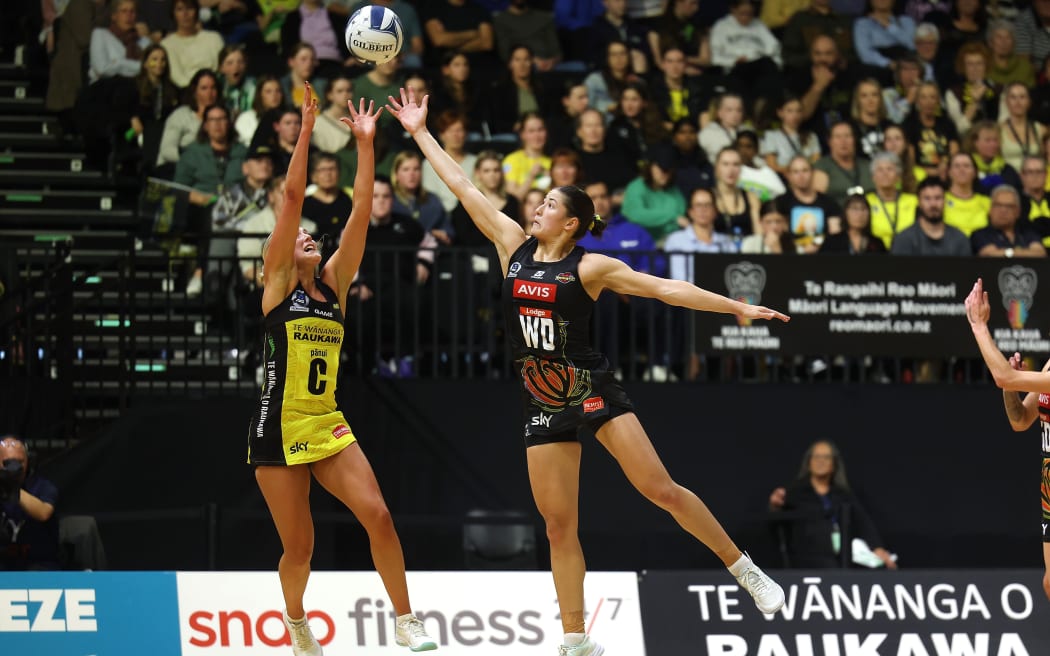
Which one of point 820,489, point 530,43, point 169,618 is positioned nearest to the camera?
point 169,618

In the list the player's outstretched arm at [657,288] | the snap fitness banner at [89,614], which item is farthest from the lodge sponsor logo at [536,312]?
the snap fitness banner at [89,614]

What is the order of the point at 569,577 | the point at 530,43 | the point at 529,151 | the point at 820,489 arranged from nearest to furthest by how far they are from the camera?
the point at 569,577
the point at 820,489
the point at 529,151
the point at 530,43

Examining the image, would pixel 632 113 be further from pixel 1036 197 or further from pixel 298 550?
pixel 298 550

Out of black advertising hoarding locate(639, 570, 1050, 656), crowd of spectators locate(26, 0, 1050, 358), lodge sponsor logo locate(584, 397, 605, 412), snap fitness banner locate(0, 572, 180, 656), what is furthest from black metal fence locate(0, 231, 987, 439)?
lodge sponsor logo locate(584, 397, 605, 412)

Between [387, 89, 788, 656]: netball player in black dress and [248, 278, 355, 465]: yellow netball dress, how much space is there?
103 centimetres

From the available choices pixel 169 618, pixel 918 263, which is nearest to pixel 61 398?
pixel 169 618

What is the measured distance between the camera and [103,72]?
13773mm

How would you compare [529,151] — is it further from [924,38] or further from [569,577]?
[569,577]

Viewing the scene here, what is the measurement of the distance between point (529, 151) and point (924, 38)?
16.6ft

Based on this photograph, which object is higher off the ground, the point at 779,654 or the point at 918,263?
the point at 918,263

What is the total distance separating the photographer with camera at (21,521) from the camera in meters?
10.6

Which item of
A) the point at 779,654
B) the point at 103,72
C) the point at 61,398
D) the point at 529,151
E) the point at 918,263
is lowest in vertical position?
the point at 779,654

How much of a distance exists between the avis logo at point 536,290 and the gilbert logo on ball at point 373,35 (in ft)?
5.75

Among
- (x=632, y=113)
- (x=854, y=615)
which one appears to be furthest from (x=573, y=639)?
(x=632, y=113)
